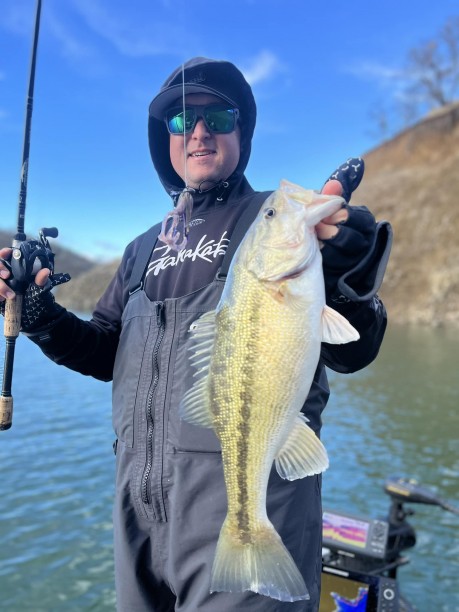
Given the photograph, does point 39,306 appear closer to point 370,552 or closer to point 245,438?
point 245,438

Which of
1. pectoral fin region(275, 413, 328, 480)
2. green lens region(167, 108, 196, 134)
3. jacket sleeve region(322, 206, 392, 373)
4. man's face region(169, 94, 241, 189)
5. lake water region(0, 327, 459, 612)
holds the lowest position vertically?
lake water region(0, 327, 459, 612)

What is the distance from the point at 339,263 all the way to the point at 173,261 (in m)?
1.06

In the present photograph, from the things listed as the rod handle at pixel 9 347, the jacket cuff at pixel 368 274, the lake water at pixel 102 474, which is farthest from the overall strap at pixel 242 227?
the lake water at pixel 102 474

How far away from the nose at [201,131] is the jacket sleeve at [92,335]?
0.83 m

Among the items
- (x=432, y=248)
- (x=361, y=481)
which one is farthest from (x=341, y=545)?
(x=432, y=248)

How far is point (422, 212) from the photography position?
42.2 m

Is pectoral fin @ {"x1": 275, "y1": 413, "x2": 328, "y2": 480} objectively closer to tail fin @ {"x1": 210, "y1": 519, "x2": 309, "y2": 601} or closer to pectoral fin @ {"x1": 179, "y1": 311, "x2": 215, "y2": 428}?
tail fin @ {"x1": 210, "y1": 519, "x2": 309, "y2": 601}

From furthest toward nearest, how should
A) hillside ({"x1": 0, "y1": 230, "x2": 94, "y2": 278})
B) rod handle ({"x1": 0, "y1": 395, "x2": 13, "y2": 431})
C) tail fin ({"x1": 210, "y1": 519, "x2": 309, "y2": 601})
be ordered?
hillside ({"x1": 0, "y1": 230, "x2": 94, "y2": 278}) → rod handle ({"x1": 0, "y1": 395, "x2": 13, "y2": 431}) → tail fin ({"x1": 210, "y1": 519, "x2": 309, "y2": 601})

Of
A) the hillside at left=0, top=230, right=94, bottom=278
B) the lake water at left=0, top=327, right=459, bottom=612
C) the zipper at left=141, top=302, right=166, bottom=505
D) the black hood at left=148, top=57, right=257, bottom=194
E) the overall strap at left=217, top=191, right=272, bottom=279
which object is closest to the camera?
the zipper at left=141, top=302, right=166, bottom=505

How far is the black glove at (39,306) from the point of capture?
293 cm

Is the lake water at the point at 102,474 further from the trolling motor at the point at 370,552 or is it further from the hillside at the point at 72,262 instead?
the hillside at the point at 72,262

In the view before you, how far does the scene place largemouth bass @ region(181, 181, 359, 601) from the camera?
210cm

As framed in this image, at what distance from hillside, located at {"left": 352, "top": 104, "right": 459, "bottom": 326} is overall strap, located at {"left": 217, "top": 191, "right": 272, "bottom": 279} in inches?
1347

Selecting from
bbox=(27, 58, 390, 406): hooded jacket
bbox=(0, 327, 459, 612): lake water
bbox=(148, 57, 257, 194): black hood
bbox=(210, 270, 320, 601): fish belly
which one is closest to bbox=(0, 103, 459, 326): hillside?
bbox=(0, 327, 459, 612): lake water
